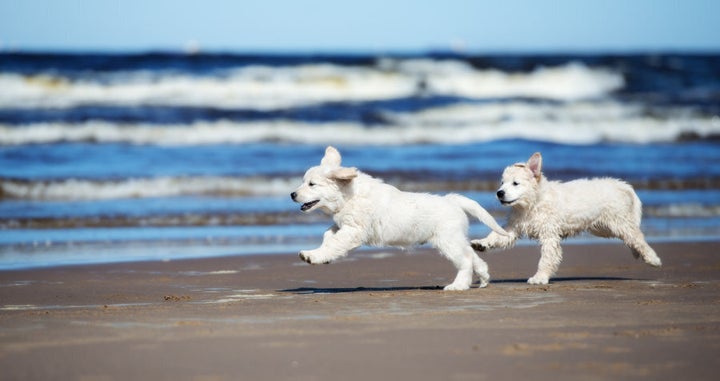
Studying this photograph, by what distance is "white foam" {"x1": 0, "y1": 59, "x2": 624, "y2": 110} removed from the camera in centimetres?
3347

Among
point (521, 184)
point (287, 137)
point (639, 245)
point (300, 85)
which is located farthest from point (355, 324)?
point (300, 85)

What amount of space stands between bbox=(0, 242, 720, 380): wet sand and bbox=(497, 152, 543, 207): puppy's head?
710 mm

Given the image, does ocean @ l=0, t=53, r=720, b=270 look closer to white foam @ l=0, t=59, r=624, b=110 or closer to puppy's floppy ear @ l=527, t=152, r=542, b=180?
white foam @ l=0, t=59, r=624, b=110

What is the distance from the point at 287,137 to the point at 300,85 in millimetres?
9046

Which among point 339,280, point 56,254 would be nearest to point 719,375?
point 339,280

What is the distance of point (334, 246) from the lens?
8648 millimetres

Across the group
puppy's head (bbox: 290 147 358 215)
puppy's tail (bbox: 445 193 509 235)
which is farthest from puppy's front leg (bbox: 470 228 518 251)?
puppy's head (bbox: 290 147 358 215)

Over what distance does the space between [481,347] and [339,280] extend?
4033 millimetres

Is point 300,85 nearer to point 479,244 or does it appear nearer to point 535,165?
point 535,165

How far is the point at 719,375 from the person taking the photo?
531 cm

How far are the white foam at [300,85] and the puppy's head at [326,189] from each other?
77.3 ft

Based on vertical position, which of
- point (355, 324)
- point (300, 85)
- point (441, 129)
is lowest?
point (355, 324)

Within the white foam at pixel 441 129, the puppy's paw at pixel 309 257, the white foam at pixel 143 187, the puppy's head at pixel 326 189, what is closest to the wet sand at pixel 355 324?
the puppy's paw at pixel 309 257

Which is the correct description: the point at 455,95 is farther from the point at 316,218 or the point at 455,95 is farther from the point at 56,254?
the point at 56,254
